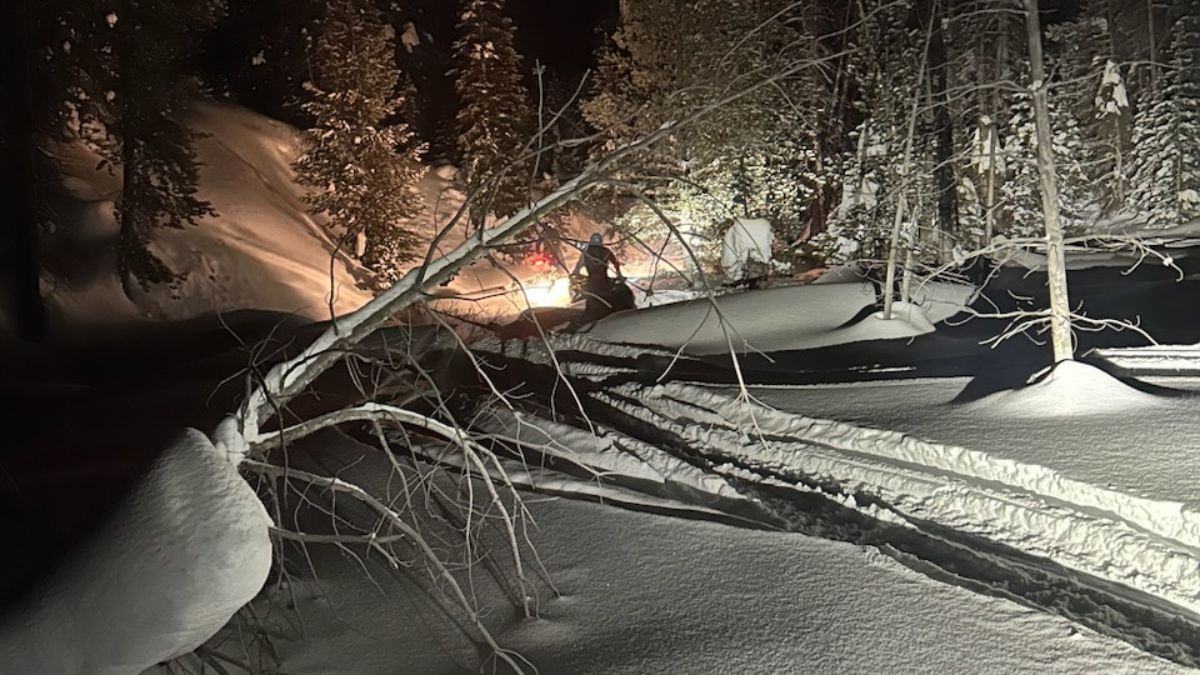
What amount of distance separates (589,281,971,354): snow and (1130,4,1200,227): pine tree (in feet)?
56.7

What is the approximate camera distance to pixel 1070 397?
8.45 meters

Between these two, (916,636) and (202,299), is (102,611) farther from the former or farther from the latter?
(202,299)

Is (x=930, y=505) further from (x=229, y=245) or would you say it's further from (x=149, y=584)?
(x=229, y=245)

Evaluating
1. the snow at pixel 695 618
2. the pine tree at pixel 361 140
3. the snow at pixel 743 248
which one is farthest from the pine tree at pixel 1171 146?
the snow at pixel 695 618

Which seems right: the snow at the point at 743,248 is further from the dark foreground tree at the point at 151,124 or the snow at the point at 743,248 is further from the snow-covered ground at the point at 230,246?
the dark foreground tree at the point at 151,124

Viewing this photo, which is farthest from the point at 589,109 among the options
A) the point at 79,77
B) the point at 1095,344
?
the point at 1095,344

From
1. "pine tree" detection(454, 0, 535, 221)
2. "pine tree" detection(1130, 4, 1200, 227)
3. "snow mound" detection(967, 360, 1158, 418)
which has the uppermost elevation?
"pine tree" detection(454, 0, 535, 221)

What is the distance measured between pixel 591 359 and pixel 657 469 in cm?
635

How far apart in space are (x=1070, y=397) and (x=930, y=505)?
2.48m

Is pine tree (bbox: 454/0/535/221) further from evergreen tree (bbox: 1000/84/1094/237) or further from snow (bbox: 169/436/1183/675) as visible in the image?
snow (bbox: 169/436/1183/675)

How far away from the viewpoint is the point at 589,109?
27.2 m

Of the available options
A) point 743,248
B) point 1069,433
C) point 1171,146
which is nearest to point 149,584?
point 1069,433

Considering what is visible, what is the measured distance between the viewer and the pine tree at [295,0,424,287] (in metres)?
28.0

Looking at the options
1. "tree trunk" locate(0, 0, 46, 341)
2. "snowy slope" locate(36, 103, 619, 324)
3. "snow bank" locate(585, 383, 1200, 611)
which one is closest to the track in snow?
"snow bank" locate(585, 383, 1200, 611)
